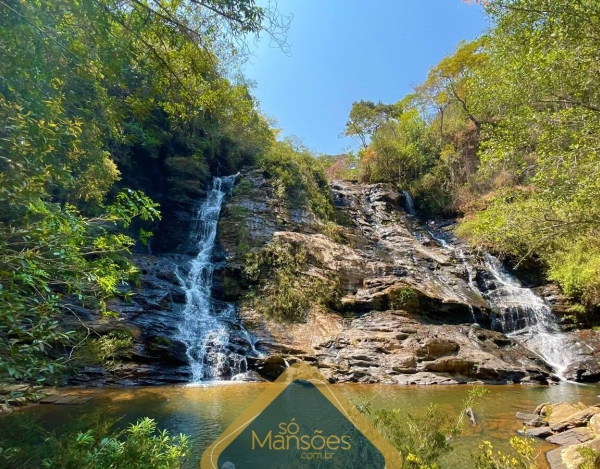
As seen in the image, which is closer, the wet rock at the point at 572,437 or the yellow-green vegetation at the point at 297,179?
the wet rock at the point at 572,437

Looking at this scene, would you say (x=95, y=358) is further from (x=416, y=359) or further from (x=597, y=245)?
(x=597, y=245)

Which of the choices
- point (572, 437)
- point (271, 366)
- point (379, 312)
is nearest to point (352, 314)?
point (379, 312)

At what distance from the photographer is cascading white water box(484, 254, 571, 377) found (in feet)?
35.1

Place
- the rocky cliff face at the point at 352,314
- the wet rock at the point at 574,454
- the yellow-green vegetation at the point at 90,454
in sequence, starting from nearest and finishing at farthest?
the yellow-green vegetation at the point at 90,454, the wet rock at the point at 574,454, the rocky cliff face at the point at 352,314

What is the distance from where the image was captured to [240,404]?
21.2ft

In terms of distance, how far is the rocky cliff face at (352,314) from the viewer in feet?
29.9

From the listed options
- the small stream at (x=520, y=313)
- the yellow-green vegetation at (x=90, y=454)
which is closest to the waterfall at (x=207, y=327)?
the yellow-green vegetation at (x=90, y=454)

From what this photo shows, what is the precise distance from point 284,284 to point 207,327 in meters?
3.20

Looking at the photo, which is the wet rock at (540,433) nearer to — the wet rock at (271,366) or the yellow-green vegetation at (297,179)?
the wet rock at (271,366)

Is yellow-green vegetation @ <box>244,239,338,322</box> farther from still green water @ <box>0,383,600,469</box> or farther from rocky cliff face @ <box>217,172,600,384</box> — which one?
still green water @ <box>0,383,600,469</box>

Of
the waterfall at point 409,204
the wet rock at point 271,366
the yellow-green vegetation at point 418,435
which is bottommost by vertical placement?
the yellow-green vegetation at point 418,435

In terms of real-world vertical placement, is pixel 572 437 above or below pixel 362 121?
below

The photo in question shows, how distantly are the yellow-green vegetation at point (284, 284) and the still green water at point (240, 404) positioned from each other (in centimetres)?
357

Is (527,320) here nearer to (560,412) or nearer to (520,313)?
(520,313)
